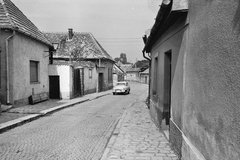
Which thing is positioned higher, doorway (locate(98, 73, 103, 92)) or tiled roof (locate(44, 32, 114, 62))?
tiled roof (locate(44, 32, 114, 62))

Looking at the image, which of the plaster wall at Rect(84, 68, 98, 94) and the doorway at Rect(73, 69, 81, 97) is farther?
the plaster wall at Rect(84, 68, 98, 94)

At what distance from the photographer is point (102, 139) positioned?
603 cm

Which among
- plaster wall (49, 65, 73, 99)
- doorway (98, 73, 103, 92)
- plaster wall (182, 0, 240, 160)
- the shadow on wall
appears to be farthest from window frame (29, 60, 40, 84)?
the shadow on wall

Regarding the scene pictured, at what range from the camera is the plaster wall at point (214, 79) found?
212 centimetres

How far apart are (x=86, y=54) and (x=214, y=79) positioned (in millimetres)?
23852

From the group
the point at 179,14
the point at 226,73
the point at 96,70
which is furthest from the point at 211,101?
the point at 96,70

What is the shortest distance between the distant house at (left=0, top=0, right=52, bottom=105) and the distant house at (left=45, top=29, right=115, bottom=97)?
8428 mm

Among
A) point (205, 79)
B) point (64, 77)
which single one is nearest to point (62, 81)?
point (64, 77)

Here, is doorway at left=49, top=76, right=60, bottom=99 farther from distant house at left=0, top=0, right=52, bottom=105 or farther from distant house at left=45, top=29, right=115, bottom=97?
distant house at left=45, top=29, right=115, bottom=97

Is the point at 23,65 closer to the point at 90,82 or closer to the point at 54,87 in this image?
the point at 54,87

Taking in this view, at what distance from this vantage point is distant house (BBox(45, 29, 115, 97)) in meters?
24.2

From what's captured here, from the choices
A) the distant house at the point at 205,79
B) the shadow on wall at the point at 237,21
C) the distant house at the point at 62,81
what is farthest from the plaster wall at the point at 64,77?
the shadow on wall at the point at 237,21

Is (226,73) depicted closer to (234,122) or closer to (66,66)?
(234,122)

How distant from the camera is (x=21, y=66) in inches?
441
